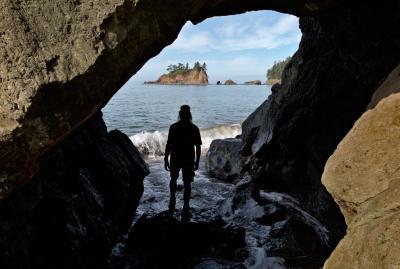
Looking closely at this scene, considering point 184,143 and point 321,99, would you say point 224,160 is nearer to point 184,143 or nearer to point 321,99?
Answer: point 321,99

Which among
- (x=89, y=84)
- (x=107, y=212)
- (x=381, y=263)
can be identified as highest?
(x=89, y=84)

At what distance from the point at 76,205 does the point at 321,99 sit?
633 cm

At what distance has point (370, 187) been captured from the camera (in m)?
3.43

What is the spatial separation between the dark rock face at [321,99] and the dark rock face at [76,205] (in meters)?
4.28

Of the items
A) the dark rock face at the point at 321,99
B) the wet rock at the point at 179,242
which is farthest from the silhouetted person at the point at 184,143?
the dark rock face at the point at 321,99

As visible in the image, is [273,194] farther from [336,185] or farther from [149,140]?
[149,140]

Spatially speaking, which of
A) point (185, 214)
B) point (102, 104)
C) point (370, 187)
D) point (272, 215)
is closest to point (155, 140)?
point (272, 215)

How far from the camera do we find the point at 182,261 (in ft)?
21.0

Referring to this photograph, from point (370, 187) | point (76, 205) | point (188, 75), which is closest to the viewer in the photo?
point (370, 187)

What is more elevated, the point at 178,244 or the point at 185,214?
the point at 185,214

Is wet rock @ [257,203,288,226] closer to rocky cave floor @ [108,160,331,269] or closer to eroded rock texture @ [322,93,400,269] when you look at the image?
rocky cave floor @ [108,160,331,269]

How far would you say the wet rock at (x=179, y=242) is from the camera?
6.46 meters

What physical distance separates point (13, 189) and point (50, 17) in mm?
1455

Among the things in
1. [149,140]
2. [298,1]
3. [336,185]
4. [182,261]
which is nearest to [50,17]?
[336,185]
